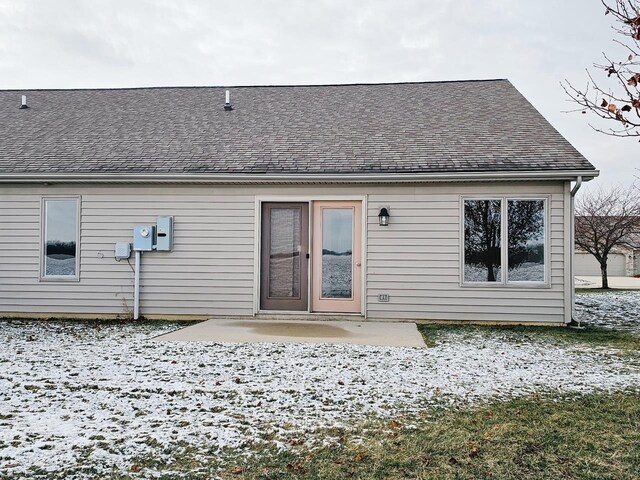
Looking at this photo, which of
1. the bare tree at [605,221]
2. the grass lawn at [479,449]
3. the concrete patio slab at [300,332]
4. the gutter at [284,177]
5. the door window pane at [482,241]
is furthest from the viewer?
the bare tree at [605,221]

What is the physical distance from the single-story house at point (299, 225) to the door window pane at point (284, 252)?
0.02 meters

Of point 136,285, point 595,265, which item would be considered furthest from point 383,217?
point 595,265

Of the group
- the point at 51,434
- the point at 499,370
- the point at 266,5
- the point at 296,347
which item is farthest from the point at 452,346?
the point at 266,5

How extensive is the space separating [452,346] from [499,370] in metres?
1.19

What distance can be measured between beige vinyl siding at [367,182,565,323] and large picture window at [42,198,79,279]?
5.17m

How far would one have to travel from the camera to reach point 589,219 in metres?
18.3

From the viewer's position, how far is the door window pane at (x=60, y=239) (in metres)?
8.73

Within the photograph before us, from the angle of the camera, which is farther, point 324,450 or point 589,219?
point 589,219

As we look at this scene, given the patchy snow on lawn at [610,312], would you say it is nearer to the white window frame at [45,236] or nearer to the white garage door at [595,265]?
the white window frame at [45,236]

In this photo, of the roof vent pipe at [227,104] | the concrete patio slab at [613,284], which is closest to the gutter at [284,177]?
the roof vent pipe at [227,104]

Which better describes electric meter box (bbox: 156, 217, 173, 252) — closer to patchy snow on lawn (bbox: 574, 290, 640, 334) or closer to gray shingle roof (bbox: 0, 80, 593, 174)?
gray shingle roof (bbox: 0, 80, 593, 174)

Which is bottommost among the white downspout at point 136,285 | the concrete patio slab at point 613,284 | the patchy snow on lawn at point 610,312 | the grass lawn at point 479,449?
the grass lawn at point 479,449

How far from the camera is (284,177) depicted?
A: 814cm

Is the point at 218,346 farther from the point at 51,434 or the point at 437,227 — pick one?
the point at 437,227
